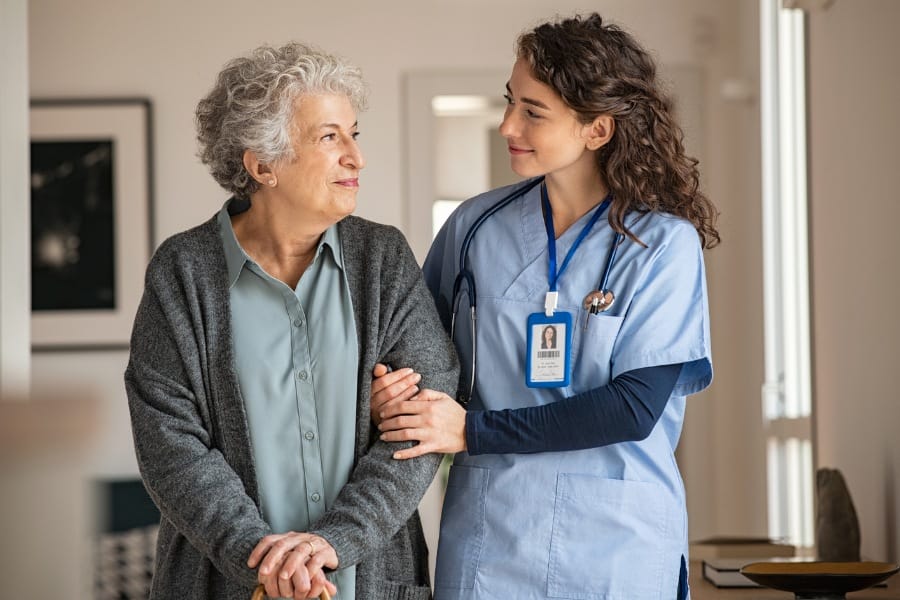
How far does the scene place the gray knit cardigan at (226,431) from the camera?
1.70 m

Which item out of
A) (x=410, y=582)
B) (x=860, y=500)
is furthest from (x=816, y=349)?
(x=410, y=582)

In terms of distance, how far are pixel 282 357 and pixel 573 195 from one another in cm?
57

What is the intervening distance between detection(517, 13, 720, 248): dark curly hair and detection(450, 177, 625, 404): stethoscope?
0.25ft

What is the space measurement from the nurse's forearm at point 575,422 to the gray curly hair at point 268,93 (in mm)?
523

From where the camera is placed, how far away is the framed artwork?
4.57 m

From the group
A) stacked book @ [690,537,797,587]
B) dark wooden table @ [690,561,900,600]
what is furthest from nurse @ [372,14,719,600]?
stacked book @ [690,537,797,587]

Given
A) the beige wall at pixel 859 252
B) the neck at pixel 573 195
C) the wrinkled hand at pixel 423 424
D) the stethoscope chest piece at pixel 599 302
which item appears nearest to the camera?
the wrinkled hand at pixel 423 424

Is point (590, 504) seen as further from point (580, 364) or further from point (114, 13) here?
point (114, 13)

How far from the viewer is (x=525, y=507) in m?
1.87

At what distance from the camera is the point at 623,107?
6.23ft

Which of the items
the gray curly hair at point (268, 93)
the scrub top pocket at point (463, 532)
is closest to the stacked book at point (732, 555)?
the scrub top pocket at point (463, 532)

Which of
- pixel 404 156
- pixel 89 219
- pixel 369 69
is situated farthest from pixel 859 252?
pixel 89 219

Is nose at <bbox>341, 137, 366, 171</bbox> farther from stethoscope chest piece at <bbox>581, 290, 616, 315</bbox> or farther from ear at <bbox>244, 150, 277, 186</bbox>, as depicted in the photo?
stethoscope chest piece at <bbox>581, 290, 616, 315</bbox>

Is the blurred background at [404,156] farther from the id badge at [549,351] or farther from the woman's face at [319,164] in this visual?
the woman's face at [319,164]
